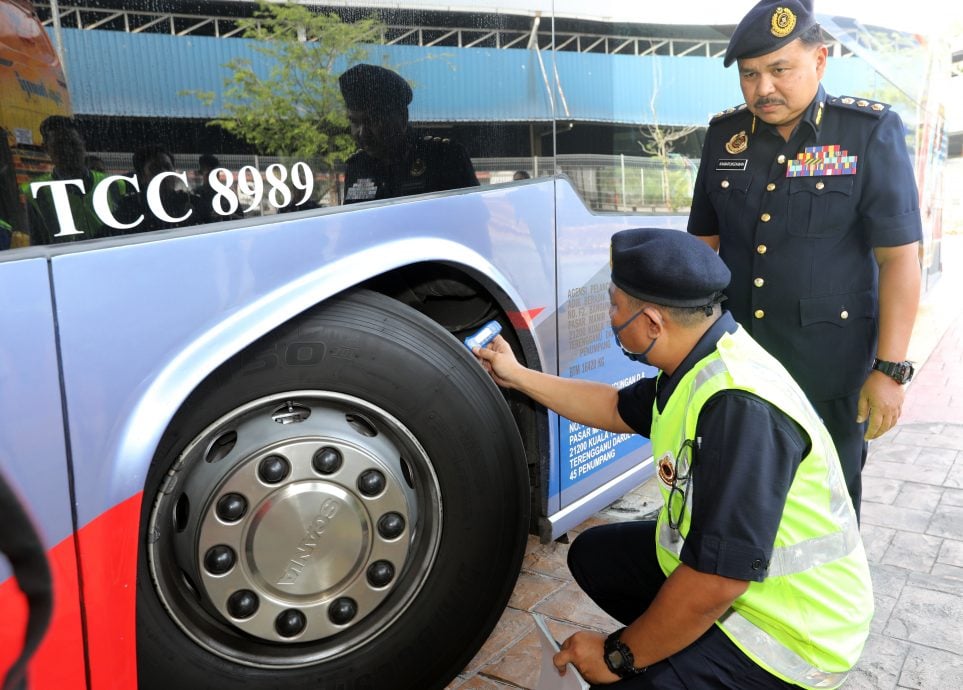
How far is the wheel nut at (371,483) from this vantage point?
6.28 ft

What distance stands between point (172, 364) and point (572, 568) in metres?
1.25

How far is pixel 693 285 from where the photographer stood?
1670 millimetres

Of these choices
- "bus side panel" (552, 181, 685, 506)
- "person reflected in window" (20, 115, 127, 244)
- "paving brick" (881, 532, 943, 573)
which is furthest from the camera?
"paving brick" (881, 532, 943, 573)

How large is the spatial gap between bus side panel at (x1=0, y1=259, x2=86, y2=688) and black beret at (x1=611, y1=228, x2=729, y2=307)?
110cm

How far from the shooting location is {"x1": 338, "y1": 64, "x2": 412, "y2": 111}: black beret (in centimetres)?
180

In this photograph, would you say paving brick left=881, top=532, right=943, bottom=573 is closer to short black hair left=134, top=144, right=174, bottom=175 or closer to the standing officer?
the standing officer

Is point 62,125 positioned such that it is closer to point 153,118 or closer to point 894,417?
point 153,118

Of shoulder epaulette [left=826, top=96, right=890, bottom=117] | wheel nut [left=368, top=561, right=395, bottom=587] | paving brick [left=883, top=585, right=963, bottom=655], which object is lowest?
paving brick [left=883, top=585, right=963, bottom=655]

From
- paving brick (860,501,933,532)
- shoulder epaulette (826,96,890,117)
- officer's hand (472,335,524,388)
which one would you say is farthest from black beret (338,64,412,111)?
paving brick (860,501,933,532)

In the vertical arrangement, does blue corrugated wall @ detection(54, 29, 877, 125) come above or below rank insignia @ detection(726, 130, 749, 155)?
above

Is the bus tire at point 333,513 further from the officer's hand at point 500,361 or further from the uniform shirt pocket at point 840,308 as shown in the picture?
the uniform shirt pocket at point 840,308

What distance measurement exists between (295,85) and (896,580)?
8.58 feet

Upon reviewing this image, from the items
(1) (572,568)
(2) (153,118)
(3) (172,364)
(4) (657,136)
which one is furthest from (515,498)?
(4) (657,136)

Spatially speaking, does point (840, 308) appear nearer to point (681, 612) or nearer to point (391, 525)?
point (681, 612)
